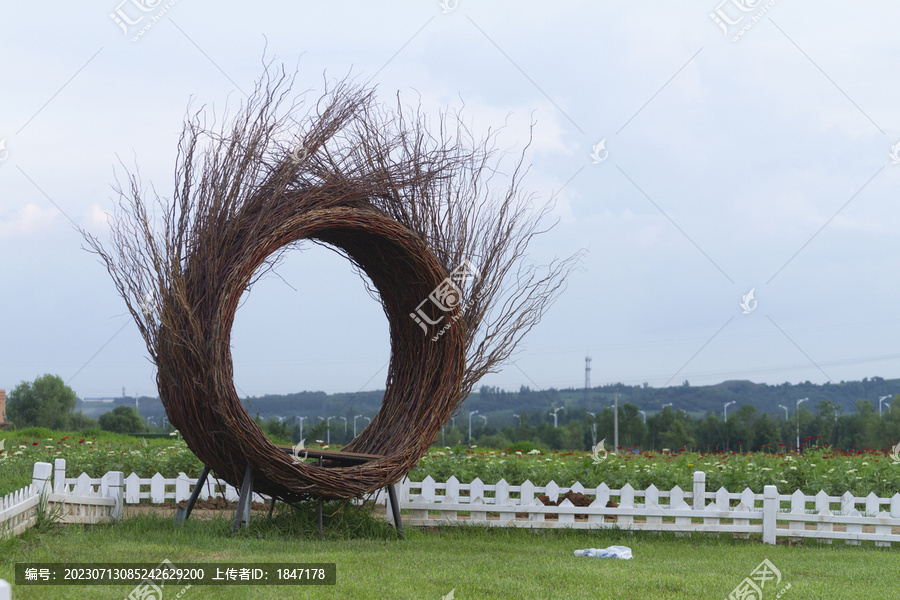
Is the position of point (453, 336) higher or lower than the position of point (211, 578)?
higher

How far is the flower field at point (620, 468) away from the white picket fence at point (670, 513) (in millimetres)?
865

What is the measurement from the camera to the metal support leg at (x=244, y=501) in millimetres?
5836

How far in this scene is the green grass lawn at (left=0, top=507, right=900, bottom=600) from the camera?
4391 millimetres

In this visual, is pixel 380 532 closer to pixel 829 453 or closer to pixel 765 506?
pixel 765 506

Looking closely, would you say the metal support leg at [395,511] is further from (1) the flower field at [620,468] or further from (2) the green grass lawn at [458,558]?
(1) the flower field at [620,468]

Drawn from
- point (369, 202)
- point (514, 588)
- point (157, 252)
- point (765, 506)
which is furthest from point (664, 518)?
point (157, 252)

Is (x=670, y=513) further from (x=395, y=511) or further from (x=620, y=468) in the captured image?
(x=395, y=511)

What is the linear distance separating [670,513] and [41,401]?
79.3 feet

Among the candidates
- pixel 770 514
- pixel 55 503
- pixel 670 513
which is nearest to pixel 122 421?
pixel 55 503

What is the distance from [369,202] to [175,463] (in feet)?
16.4

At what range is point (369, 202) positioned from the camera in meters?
6.51

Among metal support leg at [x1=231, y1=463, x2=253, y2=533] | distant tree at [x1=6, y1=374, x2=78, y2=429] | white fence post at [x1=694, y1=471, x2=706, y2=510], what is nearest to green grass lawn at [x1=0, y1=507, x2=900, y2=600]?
metal support leg at [x1=231, y1=463, x2=253, y2=533]

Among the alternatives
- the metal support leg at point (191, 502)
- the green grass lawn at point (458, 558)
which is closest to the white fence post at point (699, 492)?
the green grass lawn at point (458, 558)

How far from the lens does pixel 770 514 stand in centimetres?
706
